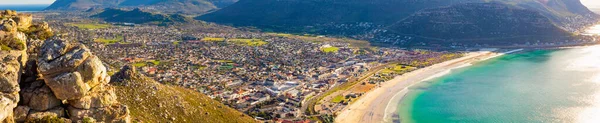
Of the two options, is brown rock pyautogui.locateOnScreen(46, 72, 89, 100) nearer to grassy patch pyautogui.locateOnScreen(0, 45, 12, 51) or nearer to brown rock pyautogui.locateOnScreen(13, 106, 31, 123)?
brown rock pyautogui.locateOnScreen(13, 106, 31, 123)

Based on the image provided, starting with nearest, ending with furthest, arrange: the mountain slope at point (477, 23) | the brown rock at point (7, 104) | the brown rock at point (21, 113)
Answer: the brown rock at point (7, 104) < the brown rock at point (21, 113) < the mountain slope at point (477, 23)

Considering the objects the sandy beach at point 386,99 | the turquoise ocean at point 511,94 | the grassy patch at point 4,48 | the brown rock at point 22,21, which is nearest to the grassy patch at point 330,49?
the sandy beach at point 386,99

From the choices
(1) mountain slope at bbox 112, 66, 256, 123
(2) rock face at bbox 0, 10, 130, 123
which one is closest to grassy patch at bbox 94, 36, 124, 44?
(1) mountain slope at bbox 112, 66, 256, 123

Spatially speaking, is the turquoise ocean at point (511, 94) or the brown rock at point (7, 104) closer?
the brown rock at point (7, 104)

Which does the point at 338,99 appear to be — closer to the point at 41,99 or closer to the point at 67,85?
the point at 67,85

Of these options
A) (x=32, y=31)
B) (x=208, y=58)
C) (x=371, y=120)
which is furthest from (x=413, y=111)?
(x=208, y=58)

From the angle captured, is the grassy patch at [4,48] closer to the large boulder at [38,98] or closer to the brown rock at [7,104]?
the large boulder at [38,98]
